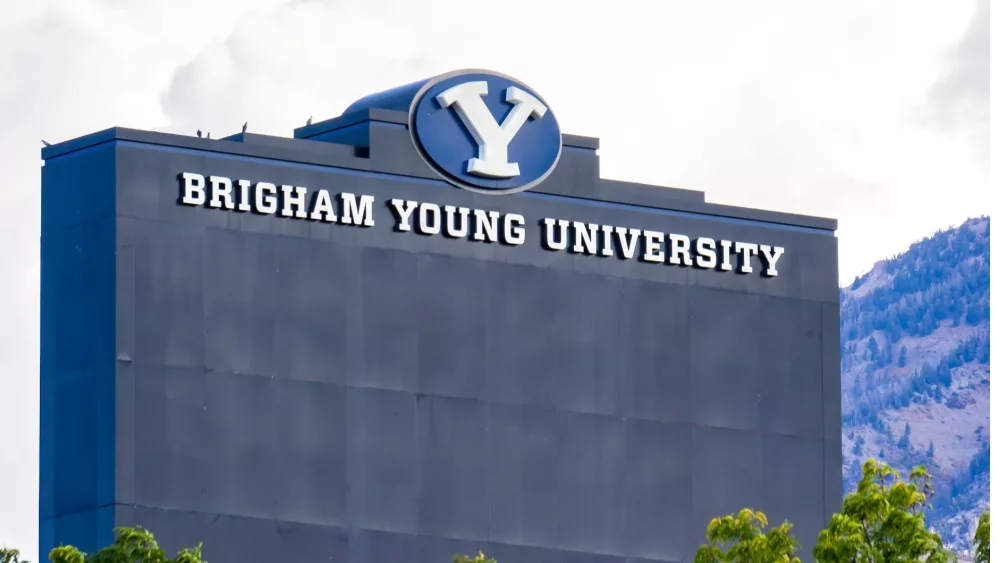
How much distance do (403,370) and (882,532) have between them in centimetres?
1767

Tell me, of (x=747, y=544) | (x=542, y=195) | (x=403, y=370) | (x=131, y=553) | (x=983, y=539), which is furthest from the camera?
(x=542, y=195)

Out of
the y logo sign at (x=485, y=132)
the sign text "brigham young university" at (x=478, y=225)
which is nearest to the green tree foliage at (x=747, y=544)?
the sign text "brigham young university" at (x=478, y=225)

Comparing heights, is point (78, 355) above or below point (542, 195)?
below

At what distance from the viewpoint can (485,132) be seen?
61875 millimetres

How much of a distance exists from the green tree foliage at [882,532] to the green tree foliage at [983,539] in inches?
26.9

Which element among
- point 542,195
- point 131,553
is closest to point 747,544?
point 131,553

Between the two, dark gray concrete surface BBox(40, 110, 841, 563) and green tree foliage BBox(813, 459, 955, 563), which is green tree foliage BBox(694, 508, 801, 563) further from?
dark gray concrete surface BBox(40, 110, 841, 563)

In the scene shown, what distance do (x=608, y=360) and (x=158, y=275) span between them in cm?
1118

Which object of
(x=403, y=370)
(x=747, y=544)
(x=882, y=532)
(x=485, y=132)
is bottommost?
(x=747, y=544)

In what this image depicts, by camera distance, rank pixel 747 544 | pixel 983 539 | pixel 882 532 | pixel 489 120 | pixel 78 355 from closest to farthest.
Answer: pixel 882 532 < pixel 983 539 < pixel 747 544 < pixel 78 355 < pixel 489 120

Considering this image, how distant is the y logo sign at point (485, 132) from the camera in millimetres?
61278

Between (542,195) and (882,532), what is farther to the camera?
(542,195)

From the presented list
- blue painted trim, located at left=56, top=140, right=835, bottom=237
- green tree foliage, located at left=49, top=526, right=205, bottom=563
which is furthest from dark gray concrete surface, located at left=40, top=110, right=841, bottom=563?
green tree foliage, located at left=49, top=526, right=205, bottom=563

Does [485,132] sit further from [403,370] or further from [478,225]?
[403,370]
